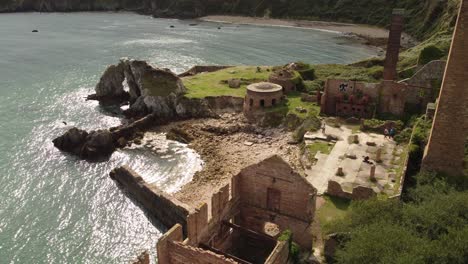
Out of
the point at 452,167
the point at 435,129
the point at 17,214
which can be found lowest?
the point at 17,214

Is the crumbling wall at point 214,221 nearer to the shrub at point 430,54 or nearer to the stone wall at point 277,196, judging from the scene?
the stone wall at point 277,196

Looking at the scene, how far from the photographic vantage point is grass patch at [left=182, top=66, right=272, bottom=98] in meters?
65.2

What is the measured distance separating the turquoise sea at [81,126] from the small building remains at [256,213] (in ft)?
34.8

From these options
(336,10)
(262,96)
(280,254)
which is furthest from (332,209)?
(336,10)

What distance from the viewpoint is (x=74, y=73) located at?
90.8 m

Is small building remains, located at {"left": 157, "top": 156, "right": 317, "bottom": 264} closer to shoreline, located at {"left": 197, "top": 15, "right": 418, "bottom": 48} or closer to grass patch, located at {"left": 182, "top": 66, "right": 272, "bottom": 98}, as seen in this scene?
grass patch, located at {"left": 182, "top": 66, "right": 272, "bottom": 98}

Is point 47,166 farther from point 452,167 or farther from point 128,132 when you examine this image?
point 452,167

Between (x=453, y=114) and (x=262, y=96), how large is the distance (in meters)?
29.2

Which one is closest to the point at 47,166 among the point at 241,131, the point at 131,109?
the point at 131,109

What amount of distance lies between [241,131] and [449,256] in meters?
38.3

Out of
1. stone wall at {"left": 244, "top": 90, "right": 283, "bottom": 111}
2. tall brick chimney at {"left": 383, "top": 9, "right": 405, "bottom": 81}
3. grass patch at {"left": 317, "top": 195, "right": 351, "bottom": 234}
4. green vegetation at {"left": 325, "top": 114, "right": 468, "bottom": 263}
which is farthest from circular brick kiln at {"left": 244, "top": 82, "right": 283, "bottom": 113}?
green vegetation at {"left": 325, "top": 114, "right": 468, "bottom": 263}

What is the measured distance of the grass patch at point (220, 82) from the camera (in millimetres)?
65188

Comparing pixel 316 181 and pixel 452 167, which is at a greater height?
pixel 452 167

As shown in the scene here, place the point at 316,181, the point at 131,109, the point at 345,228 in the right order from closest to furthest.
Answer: the point at 345,228
the point at 316,181
the point at 131,109
